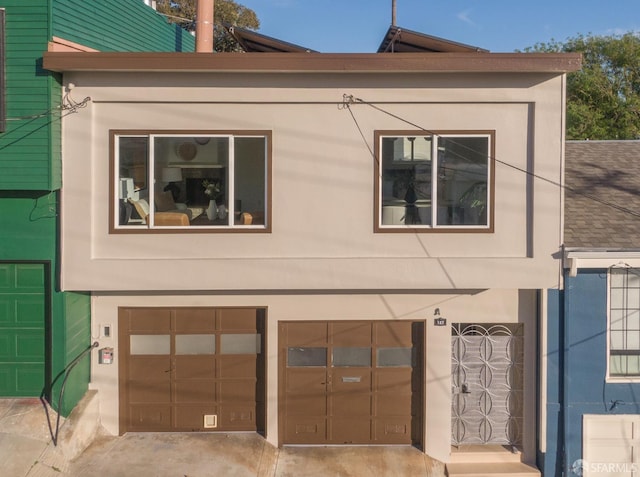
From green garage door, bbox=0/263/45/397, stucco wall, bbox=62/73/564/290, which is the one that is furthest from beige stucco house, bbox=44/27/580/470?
green garage door, bbox=0/263/45/397

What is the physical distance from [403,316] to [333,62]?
3908mm

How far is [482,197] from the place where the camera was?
31.8ft

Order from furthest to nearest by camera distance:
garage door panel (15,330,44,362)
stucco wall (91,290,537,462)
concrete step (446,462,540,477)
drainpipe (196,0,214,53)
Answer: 1. drainpipe (196,0,214,53)
2. stucco wall (91,290,537,462)
3. concrete step (446,462,540,477)
4. garage door panel (15,330,44,362)

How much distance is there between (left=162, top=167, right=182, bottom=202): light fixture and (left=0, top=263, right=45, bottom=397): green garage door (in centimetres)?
208

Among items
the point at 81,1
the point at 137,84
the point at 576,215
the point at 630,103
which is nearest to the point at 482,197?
the point at 576,215

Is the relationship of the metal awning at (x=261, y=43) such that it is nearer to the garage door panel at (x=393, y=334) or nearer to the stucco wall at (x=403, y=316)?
the stucco wall at (x=403, y=316)

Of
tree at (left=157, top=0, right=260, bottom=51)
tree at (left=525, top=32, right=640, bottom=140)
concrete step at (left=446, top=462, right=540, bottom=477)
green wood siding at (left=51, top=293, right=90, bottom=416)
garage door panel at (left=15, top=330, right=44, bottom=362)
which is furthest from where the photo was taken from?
tree at (left=157, top=0, right=260, bottom=51)

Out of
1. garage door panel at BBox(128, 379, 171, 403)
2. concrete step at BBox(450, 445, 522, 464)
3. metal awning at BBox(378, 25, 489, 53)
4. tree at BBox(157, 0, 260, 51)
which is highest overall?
tree at BBox(157, 0, 260, 51)

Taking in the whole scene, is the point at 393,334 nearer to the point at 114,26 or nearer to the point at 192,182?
the point at 192,182

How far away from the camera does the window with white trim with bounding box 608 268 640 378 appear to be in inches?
402

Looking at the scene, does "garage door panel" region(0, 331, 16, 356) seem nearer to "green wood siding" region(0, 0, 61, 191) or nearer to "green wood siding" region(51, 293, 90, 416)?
"green wood siding" region(51, 293, 90, 416)

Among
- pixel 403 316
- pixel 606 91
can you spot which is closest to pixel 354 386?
pixel 403 316

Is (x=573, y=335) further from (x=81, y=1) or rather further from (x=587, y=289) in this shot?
(x=81, y=1)

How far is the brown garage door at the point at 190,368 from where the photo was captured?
10492 millimetres
